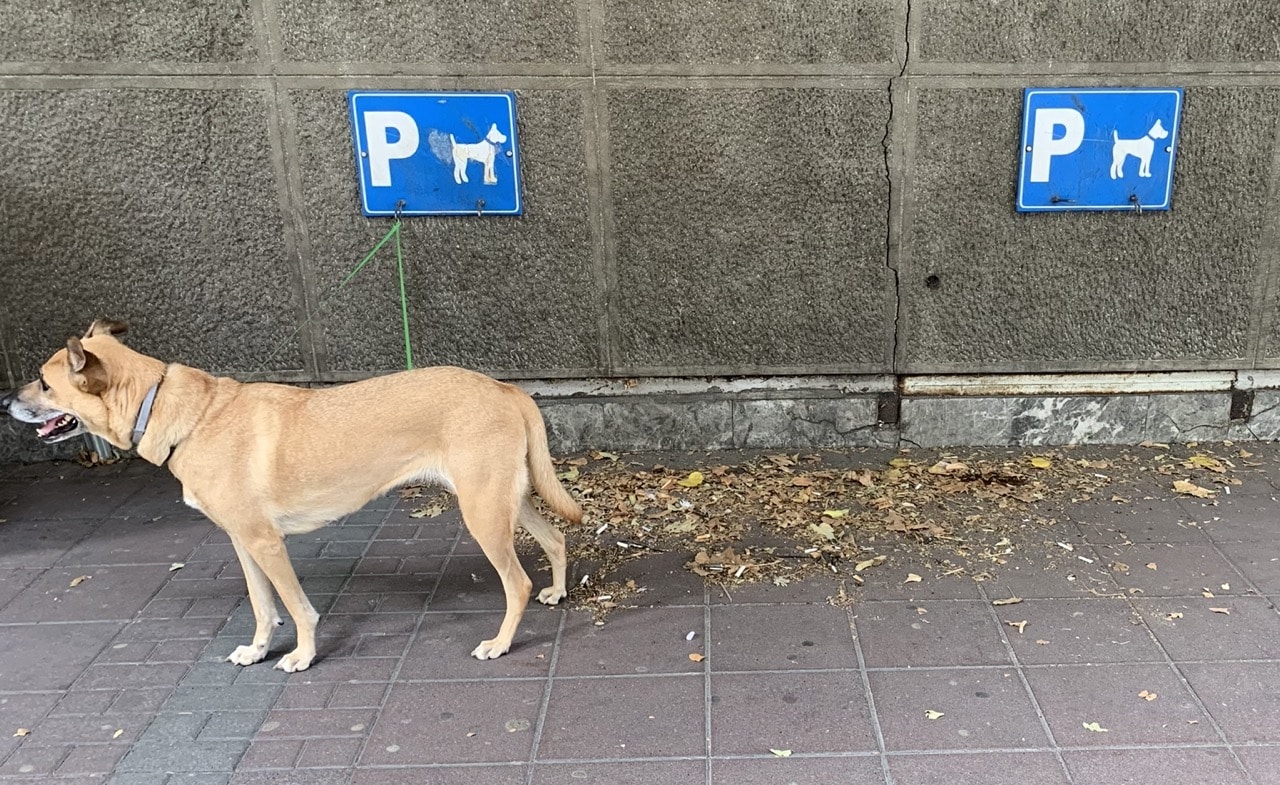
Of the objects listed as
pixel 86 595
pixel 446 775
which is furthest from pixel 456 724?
pixel 86 595

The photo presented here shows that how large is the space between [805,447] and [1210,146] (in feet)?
10.0

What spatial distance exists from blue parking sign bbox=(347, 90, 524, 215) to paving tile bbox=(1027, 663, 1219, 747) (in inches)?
152

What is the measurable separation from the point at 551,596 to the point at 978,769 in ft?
6.35

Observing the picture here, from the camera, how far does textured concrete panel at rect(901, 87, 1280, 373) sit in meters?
5.11

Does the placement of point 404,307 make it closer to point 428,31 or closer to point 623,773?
point 428,31

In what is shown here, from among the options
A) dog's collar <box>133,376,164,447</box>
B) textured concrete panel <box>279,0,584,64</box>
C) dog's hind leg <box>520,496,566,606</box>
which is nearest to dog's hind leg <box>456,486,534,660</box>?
dog's hind leg <box>520,496,566,606</box>

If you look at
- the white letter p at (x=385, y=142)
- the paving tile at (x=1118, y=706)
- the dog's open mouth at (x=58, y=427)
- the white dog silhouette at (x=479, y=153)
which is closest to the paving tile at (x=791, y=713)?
the paving tile at (x=1118, y=706)

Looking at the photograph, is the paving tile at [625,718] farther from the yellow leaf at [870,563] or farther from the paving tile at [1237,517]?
the paving tile at [1237,517]

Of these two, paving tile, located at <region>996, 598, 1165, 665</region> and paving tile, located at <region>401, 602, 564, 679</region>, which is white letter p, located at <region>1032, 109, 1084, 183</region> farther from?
paving tile, located at <region>401, 602, 564, 679</region>

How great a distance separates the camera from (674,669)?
345cm

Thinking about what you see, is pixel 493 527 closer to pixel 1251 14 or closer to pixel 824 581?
pixel 824 581

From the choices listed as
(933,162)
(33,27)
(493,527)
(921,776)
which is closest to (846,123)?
(933,162)

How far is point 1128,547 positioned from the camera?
4293 millimetres

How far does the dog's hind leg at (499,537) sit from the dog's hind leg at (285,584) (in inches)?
27.0
